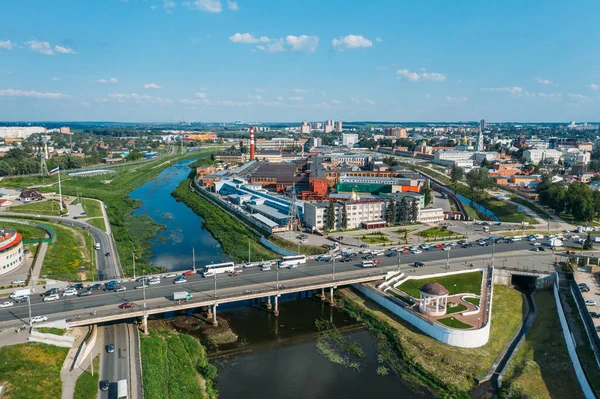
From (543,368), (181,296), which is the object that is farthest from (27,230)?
(543,368)

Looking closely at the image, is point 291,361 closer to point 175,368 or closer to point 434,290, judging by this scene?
point 175,368

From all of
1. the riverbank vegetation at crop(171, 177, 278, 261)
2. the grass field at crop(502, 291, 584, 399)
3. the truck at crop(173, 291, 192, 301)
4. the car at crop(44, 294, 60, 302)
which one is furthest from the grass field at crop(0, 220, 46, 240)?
the grass field at crop(502, 291, 584, 399)

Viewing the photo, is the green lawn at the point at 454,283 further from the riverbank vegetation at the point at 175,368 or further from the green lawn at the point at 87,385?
the green lawn at the point at 87,385

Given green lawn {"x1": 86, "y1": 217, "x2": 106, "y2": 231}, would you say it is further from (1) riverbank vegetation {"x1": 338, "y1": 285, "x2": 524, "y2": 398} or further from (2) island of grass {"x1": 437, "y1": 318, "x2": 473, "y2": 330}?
(2) island of grass {"x1": 437, "y1": 318, "x2": 473, "y2": 330}

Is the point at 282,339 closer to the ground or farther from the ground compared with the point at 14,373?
closer to the ground

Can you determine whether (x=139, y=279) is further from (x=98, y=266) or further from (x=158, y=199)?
(x=158, y=199)

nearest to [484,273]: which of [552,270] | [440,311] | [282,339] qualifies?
[552,270]
